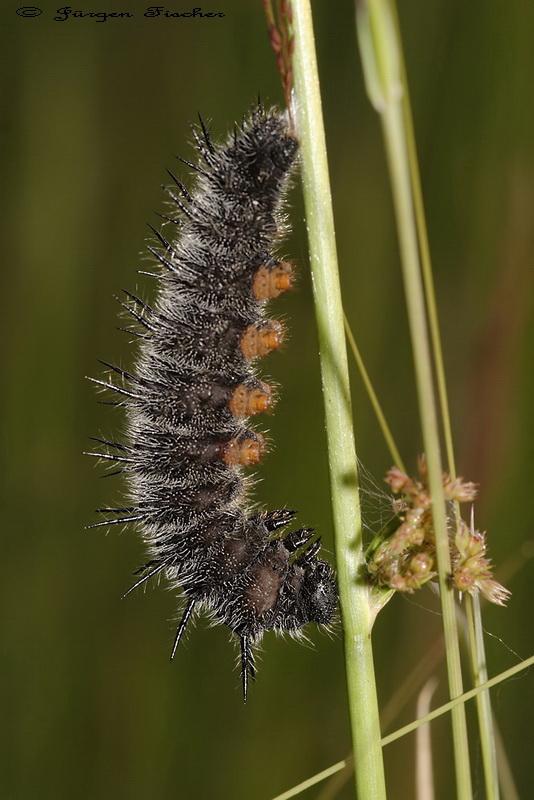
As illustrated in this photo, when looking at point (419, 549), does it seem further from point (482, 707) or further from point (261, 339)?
point (261, 339)

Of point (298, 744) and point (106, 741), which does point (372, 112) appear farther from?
point (106, 741)

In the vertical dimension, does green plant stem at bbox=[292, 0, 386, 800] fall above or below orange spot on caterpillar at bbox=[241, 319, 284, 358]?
below

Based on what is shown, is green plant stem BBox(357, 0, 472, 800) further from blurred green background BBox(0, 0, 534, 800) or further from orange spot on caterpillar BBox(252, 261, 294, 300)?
blurred green background BBox(0, 0, 534, 800)

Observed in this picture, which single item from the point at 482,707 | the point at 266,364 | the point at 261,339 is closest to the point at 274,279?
the point at 261,339

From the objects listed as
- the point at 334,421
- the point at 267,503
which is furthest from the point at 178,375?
the point at 267,503

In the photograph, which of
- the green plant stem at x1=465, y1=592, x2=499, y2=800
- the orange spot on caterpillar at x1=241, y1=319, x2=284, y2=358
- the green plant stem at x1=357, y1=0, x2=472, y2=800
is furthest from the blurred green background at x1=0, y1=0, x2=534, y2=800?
the green plant stem at x1=357, y1=0, x2=472, y2=800
